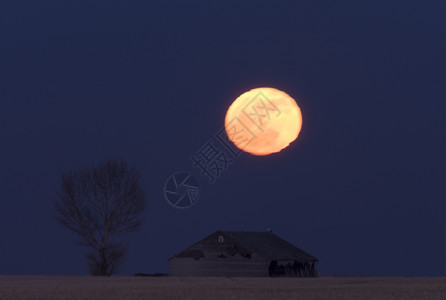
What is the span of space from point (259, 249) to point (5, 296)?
51.5 m

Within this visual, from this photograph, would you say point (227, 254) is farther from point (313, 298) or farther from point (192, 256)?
point (313, 298)

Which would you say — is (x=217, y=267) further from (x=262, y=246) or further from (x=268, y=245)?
(x=268, y=245)

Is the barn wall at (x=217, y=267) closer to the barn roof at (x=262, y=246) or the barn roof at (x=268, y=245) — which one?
the barn roof at (x=262, y=246)

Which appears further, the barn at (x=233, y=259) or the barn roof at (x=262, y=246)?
the barn roof at (x=262, y=246)

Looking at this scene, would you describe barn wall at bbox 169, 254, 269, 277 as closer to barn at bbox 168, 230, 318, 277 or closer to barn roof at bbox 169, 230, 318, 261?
barn at bbox 168, 230, 318, 277

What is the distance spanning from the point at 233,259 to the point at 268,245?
8.07m

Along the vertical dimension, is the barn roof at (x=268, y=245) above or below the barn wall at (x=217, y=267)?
above

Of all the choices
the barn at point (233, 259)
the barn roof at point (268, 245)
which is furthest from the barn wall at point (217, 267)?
the barn roof at point (268, 245)

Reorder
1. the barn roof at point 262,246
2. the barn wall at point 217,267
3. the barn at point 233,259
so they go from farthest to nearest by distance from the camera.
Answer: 1. the barn roof at point 262,246
2. the barn at point 233,259
3. the barn wall at point 217,267

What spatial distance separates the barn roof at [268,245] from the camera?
87688 millimetres

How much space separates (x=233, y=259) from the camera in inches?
3423

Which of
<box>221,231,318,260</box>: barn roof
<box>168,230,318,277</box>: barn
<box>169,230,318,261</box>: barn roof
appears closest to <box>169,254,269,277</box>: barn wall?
<box>168,230,318,277</box>: barn

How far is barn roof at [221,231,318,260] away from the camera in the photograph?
87688 millimetres

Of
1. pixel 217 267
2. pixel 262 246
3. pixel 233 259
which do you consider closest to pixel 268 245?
pixel 262 246
